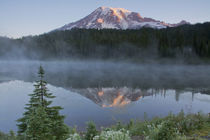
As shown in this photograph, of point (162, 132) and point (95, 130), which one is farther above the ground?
point (162, 132)

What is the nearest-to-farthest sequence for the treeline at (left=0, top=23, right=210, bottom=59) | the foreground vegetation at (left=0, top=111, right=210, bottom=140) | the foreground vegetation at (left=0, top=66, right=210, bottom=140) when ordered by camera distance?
1. the foreground vegetation at (left=0, top=111, right=210, bottom=140)
2. the foreground vegetation at (left=0, top=66, right=210, bottom=140)
3. the treeline at (left=0, top=23, right=210, bottom=59)

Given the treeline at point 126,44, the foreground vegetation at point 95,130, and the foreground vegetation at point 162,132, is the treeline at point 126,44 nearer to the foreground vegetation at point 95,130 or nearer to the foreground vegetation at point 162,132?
the foreground vegetation at point 162,132

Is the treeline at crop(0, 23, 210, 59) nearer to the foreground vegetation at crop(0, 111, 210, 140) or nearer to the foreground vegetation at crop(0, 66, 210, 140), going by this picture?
the foreground vegetation at crop(0, 111, 210, 140)

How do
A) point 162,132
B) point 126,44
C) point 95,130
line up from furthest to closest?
point 126,44, point 95,130, point 162,132

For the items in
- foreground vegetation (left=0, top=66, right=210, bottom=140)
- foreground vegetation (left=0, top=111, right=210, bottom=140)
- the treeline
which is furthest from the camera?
the treeline

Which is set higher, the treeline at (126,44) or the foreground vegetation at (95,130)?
the treeline at (126,44)

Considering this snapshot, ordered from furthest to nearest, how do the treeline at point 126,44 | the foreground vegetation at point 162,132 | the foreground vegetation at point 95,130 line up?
the treeline at point 126,44 < the foreground vegetation at point 95,130 < the foreground vegetation at point 162,132

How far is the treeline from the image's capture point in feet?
326

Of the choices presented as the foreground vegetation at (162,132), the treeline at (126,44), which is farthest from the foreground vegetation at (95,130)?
the treeline at (126,44)

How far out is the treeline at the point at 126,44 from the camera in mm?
99500

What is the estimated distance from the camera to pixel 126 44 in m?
115

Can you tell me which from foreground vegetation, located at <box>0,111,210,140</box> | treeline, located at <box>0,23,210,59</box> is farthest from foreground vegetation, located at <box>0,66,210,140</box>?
treeline, located at <box>0,23,210,59</box>

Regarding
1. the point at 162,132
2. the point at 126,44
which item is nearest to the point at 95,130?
the point at 162,132

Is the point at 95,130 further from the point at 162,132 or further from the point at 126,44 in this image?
the point at 126,44
